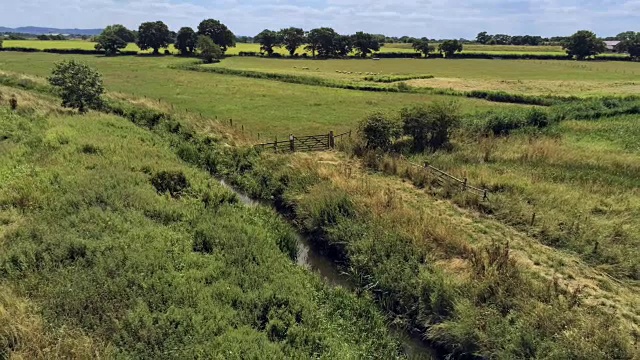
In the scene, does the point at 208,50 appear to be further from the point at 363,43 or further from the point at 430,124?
the point at 430,124

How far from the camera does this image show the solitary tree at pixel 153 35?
114875 millimetres

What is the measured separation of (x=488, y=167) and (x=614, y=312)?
13.4 metres

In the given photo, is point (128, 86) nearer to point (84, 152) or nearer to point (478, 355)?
point (84, 152)

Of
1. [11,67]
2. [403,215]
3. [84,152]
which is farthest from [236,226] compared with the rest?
[11,67]

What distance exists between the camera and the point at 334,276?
52.1 ft

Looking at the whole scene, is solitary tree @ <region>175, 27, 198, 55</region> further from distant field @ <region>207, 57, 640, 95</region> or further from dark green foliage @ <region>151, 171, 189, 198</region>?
dark green foliage @ <region>151, 171, 189, 198</region>

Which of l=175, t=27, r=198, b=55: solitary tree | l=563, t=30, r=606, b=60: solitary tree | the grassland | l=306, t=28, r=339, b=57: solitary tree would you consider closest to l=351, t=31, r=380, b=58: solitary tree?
l=306, t=28, r=339, b=57: solitary tree

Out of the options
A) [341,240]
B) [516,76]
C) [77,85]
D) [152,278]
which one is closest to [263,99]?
[77,85]

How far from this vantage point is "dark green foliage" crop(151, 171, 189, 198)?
20.3 meters

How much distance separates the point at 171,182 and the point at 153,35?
109 metres

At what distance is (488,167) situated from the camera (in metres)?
24.8

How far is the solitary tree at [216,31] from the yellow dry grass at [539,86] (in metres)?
74.5

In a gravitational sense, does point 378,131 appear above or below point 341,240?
above

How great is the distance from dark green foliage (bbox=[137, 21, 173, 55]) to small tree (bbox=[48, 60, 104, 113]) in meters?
86.8
